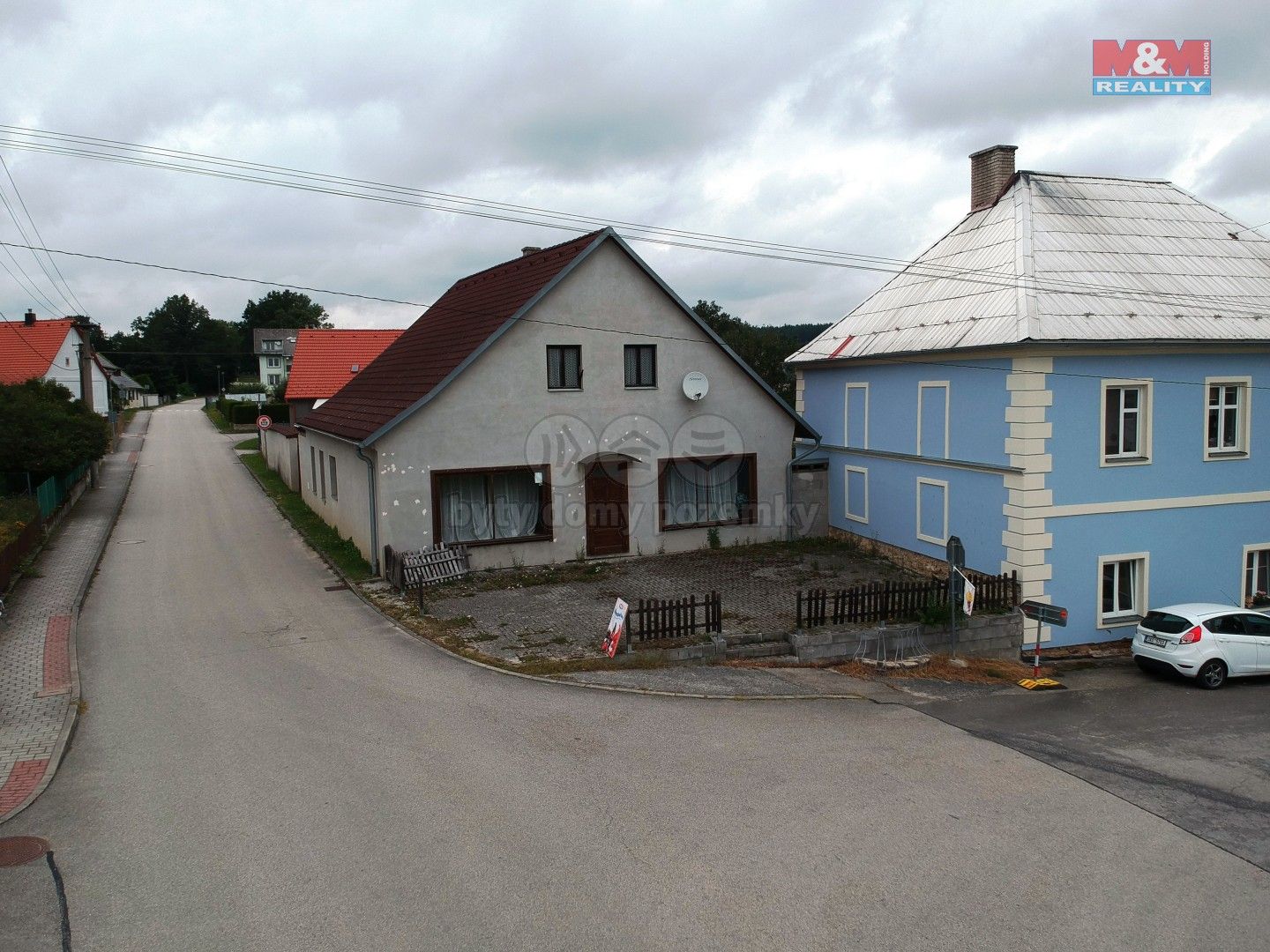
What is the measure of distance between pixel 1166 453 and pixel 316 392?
33658mm

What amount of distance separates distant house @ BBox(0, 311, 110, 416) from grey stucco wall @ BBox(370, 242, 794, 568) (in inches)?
1128

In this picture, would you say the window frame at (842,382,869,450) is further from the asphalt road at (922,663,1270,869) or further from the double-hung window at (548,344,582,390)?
the asphalt road at (922,663,1270,869)

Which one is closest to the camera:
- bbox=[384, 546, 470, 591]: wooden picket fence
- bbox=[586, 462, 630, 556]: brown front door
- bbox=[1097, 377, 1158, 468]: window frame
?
bbox=[1097, 377, 1158, 468]: window frame

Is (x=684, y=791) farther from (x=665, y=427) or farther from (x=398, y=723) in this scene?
(x=665, y=427)

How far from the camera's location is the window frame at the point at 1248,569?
1970 cm

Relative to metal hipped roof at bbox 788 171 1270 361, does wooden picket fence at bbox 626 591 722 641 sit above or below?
below

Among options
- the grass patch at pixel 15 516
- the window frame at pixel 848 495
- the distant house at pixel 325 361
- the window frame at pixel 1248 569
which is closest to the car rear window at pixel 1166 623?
the window frame at pixel 1248 569

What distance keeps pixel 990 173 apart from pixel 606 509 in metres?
12.7

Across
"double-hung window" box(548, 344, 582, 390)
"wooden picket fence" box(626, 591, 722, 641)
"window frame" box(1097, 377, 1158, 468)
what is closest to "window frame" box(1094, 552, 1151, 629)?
"window frame" box(1097, 377, 1158, 468)

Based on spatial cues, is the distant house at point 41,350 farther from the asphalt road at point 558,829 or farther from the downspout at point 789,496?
the asphalt road at point 558,829

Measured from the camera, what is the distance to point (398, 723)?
11281 millimetres

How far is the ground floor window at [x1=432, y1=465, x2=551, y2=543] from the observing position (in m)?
19.9

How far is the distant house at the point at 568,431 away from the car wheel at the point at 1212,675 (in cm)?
991

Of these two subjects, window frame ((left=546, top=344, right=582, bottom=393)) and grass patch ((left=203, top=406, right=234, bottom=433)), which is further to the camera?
grass patch ((left=203, top=406, right=234, bottom=433))
